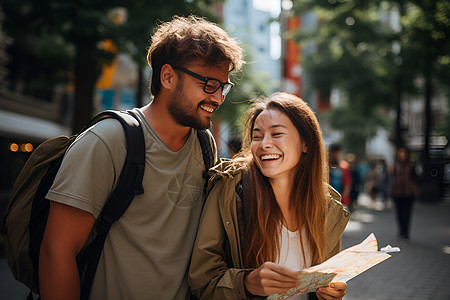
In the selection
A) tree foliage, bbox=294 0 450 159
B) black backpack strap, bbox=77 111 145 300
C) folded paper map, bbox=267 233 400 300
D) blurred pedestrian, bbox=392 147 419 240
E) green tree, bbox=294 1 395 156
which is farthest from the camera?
green tree, bbox=294 1 395 156

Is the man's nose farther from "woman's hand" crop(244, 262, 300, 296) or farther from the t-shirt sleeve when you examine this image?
"woman's hand" crop(244, 262, 300, 296)

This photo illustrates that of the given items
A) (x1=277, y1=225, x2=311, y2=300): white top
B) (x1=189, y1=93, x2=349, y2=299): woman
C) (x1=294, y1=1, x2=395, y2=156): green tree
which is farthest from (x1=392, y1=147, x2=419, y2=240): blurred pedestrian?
(x1=277, y1=225, x2=311, y2=300): white top

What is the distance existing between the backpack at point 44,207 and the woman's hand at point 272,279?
0.67 meters

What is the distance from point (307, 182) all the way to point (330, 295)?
0.63 m

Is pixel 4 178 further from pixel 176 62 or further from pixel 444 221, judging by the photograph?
pixel 176 62

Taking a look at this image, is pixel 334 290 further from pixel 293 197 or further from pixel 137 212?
pixel 137 212

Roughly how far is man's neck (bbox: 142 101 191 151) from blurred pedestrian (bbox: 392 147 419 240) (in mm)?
9010

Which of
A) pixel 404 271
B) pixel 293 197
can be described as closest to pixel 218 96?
pixel 293 197

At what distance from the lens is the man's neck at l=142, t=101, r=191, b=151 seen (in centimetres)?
→ 236

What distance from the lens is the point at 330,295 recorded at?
2.37 m

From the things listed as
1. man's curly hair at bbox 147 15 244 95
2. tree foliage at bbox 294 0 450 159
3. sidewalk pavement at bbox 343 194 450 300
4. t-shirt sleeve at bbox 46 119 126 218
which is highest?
tree foliage at bbox 294 0 450 159

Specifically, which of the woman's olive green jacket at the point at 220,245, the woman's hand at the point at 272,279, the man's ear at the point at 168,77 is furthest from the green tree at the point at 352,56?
the woman's hand at the point at 272,279

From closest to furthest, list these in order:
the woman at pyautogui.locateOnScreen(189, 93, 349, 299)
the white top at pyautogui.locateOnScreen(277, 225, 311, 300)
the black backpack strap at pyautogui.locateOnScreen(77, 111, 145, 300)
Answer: the black backpack strap at pyautogui.locateOnScreen(77, 111, 145, 300) < the woman at pyautogui.locateOnScreen(189, 93, 349, 299) < the white top at pyautogui.locateOnScreen(277, 225, 311, 300)

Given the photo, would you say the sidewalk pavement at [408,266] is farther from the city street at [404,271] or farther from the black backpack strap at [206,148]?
the black backpack strap at [206,148]
